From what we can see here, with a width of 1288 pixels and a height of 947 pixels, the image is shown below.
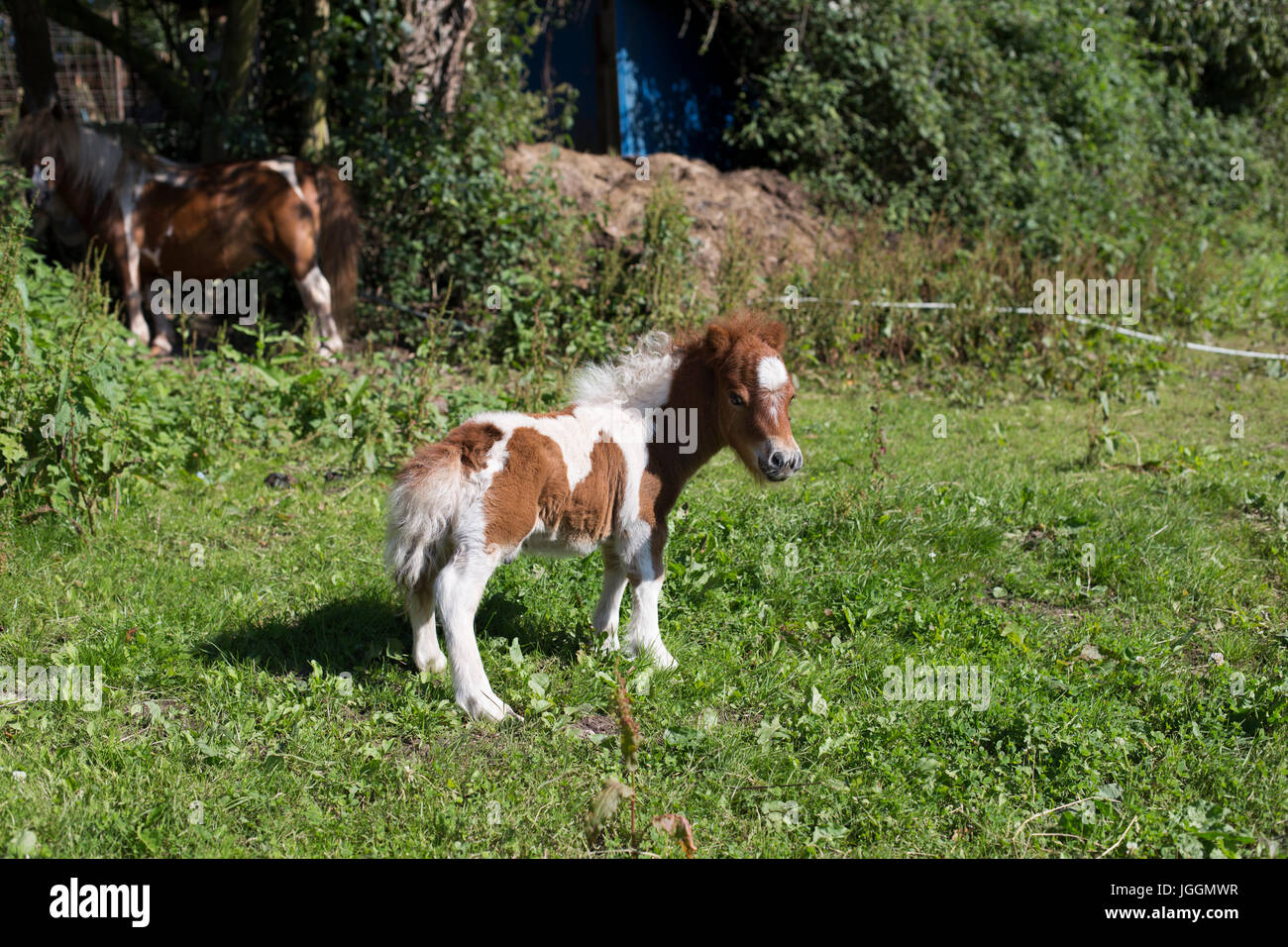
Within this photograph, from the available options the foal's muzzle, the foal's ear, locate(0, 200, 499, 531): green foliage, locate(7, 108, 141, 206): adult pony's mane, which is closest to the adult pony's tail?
locate(0, 200, 499, 531): green foliage

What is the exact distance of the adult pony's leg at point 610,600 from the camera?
4473 millimetres

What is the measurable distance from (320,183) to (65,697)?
6.30m

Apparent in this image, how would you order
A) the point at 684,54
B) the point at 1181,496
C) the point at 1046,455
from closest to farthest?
the point at 1181,496 < the point at 1046,455 < the point at 684,54

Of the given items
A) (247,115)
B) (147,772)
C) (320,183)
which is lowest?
(147,772)

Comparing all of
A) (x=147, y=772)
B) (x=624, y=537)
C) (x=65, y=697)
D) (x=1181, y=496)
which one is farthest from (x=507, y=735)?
(x=1181, y=496)

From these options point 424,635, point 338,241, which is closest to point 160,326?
point 338,241

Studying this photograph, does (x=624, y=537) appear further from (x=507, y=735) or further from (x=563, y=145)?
(x=563, y=145)

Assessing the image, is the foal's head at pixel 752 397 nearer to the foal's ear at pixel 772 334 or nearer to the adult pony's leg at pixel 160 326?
the foal's ear at pixel 772 334

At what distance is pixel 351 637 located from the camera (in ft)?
14.7

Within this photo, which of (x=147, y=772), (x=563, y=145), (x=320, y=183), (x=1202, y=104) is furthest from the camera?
(x=1202, y=104)

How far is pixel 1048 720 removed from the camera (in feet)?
13.1

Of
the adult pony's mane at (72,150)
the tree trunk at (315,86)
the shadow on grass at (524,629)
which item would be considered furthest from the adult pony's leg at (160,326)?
the shadow on grass at (524,629)

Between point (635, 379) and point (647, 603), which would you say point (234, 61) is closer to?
point (635, 379)

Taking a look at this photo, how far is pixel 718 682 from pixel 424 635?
130cm
